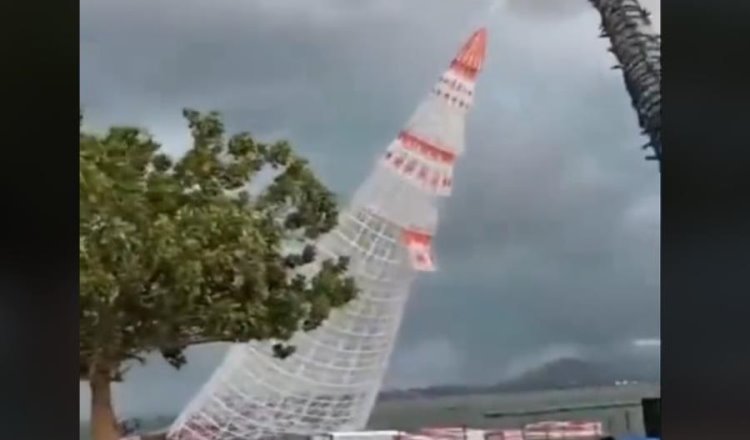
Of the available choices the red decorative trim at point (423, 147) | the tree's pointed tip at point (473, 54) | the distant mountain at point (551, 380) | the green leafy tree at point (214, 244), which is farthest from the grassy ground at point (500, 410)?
the tree's pointed tip at point (473, 54)

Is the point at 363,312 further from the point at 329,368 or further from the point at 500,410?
the point at 500,410

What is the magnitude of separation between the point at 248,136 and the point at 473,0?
44 cm

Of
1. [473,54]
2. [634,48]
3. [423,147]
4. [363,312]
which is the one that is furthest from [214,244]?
[634,48]

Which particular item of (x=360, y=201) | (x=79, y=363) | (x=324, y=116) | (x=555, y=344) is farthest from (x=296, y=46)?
(x=79, y=363)

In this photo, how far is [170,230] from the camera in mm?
1631

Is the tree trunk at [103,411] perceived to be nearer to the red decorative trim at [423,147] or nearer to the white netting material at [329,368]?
the white netting material at [329,368]

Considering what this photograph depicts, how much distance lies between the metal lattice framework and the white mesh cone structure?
216 millimetres

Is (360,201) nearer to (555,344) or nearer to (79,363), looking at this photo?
(555,344)

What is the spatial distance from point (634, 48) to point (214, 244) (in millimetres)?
757

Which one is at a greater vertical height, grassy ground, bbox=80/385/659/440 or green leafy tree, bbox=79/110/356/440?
green leafy tree, bbox=79/110/356/440

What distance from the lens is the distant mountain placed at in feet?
5.35

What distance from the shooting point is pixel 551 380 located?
64.4 inches

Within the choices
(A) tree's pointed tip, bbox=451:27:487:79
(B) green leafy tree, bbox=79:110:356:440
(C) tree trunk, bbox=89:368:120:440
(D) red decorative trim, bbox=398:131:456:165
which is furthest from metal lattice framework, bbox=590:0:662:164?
(C) tree trunk, bbox=89:368:120:440

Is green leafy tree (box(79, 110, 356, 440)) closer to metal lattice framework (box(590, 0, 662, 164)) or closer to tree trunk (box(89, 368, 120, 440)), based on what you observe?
tree trunk (box(89, 368, 120, 440))
